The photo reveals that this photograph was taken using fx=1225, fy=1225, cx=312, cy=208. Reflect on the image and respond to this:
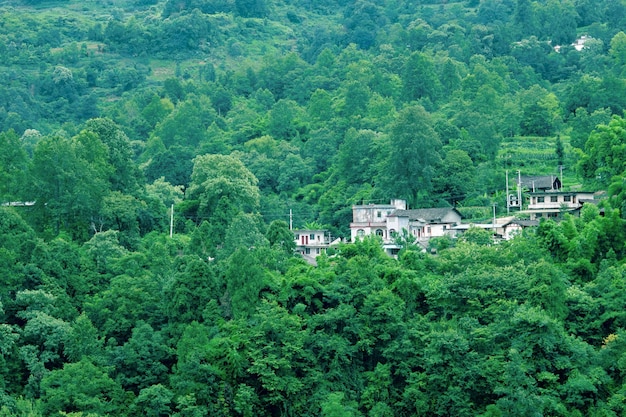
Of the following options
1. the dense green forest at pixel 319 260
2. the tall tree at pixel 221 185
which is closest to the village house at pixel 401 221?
the dense green forest at pixel 319 260

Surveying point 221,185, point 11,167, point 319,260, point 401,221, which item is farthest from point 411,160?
point 11,167

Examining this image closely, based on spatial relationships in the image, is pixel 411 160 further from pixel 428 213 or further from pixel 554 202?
pixel 554 202

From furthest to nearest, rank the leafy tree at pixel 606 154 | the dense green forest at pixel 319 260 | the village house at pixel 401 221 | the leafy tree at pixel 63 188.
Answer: the village house at pixel 401 221
the leafy tree at pixel 63 188
the leafy tree at pixel 606 154
the dense green forest at pixel 319 260

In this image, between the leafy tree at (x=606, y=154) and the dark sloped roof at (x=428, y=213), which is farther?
the dark sloped roof at (x=428, y=213)

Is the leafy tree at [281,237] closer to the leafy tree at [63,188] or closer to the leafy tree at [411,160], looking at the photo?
the leafy tree at [63,188]

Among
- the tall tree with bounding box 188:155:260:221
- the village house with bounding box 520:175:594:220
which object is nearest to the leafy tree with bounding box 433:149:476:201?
the village house with bounding box 520:175:594:220

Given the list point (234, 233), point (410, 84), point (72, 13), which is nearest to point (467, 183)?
point (234, 233)

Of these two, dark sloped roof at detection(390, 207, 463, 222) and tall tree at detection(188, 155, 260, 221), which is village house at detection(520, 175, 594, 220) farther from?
tall tree at detection(188, 155, 260, 221)
